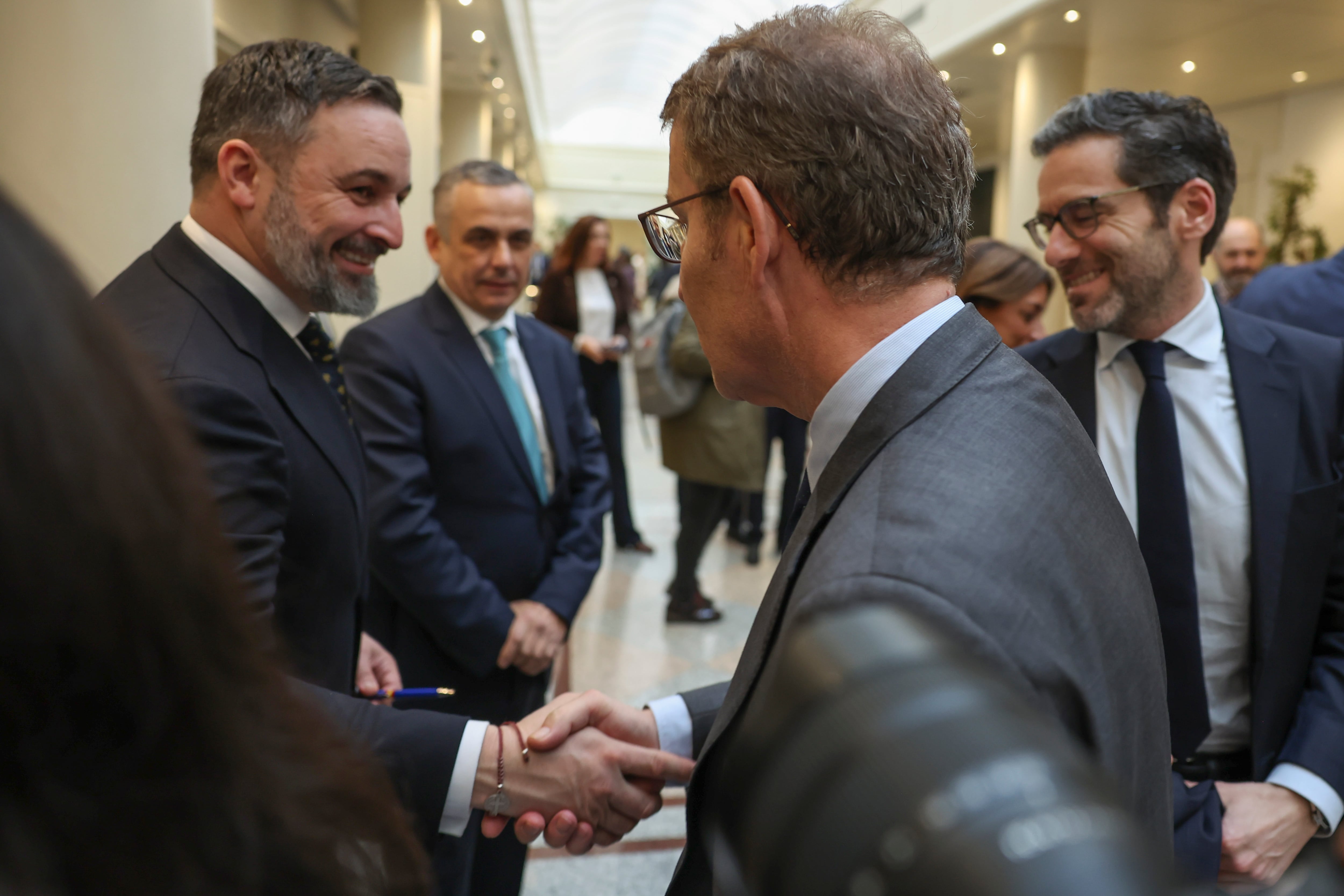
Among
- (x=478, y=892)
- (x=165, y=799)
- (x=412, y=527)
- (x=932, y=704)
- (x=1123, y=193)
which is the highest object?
(x=1123, y=193)

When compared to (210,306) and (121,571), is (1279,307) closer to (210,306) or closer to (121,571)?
(210,306)

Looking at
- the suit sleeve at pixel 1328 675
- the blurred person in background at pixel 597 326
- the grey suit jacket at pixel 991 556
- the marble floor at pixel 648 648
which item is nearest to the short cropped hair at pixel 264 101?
the grey suit jacket at pixel 991 556

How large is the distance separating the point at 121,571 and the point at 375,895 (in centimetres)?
26

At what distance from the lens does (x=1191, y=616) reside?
1.61 meters

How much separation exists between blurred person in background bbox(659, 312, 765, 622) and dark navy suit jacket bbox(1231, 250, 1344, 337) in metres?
Result: 2.48

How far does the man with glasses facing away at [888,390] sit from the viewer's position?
78 cm

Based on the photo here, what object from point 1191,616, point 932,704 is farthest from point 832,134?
point 1191,616

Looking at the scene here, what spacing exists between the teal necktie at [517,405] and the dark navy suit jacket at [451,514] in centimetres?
4

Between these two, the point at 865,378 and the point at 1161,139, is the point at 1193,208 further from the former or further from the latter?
the point at 865,378

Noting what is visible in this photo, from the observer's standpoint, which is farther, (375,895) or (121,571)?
(375,895)

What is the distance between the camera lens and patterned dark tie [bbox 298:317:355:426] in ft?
5.67

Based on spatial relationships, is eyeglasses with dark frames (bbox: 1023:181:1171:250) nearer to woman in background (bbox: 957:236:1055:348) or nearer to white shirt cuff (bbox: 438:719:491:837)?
woman in background (bbox: 957:236:1055:348)

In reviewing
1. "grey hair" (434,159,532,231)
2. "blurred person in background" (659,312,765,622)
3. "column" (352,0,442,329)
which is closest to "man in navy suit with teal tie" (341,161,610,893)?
"grey hair" (434,159,532,231)

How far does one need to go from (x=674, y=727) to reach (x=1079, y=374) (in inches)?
42.7
